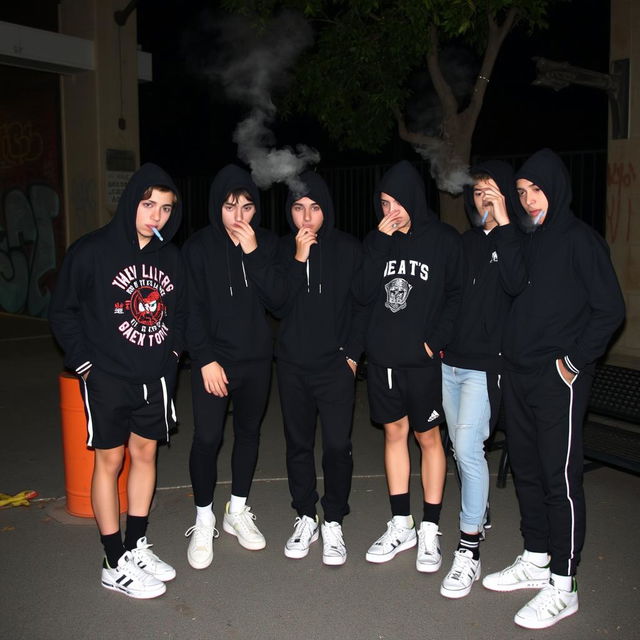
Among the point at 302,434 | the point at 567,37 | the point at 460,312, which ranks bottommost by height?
the point at 302,434

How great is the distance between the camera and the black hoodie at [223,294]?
4.14m

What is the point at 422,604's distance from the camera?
382cm

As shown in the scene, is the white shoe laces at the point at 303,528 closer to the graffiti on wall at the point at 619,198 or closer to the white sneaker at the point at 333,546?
the white sneaker at the point at 333,546

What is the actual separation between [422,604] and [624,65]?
7439 mm

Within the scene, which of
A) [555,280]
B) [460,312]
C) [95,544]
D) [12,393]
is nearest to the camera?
[555,280]

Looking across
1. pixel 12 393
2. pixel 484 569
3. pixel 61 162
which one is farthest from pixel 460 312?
pixel 61 162

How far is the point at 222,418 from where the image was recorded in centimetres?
427

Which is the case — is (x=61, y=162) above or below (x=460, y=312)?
above

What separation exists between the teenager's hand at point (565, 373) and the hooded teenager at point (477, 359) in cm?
43

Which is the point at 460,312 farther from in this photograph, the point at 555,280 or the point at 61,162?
the point at 61,162

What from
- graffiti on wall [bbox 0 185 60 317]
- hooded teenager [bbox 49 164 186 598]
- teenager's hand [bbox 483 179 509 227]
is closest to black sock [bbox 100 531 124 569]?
hooded teenager [bbox 49 164 186 598]

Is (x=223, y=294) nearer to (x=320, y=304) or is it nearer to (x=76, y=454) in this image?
(x=320, y=304)

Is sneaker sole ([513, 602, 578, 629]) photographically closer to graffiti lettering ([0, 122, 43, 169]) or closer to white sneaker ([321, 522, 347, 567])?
white sneaker ([321, 522, 347, 567])

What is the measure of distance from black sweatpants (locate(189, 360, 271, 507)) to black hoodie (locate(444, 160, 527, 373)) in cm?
107
